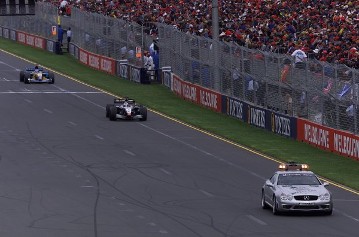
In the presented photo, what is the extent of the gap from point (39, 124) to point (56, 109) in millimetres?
6221

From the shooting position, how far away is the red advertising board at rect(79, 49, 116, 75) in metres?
76.3

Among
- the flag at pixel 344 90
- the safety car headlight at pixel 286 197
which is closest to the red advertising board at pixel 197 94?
the flag at pixel 344 90

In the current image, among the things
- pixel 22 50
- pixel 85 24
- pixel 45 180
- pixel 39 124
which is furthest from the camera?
pixel 22 50

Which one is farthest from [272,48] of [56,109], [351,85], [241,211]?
[241,211]

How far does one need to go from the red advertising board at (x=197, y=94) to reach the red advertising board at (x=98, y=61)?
11219 mm

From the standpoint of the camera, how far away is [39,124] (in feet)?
167

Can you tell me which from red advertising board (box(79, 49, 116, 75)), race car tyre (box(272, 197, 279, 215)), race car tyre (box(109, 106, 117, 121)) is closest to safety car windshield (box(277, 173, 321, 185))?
race car tyre (box(272, 197, 279, 215))

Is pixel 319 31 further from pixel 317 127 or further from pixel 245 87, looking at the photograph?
pixel 317 127

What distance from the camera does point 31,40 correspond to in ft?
314

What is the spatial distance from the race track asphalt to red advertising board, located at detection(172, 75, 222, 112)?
3105 millimetres

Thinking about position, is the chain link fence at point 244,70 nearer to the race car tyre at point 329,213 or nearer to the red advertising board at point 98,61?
the red advertising board at point 98,61

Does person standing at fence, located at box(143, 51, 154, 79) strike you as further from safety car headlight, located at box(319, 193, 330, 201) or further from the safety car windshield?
safety car headlight, located at box(319, 193, 330, 201)

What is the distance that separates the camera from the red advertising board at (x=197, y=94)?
5694 cm

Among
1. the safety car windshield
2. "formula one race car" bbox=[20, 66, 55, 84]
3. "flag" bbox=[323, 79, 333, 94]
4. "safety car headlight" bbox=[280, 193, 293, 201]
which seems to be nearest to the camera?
"safety car headlight" bbox=[280, 193, 293, 201]
